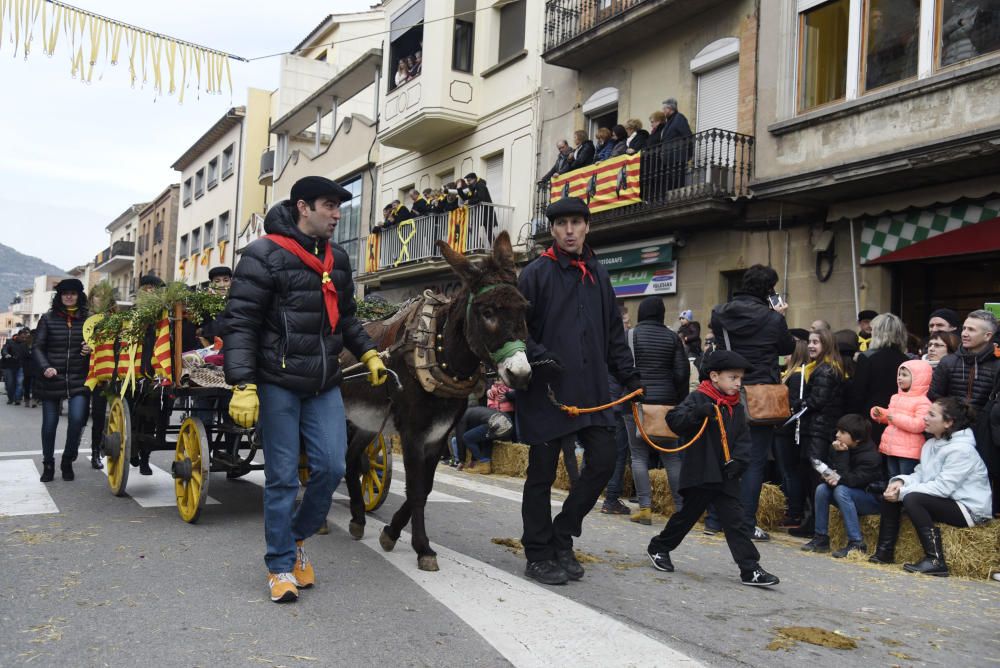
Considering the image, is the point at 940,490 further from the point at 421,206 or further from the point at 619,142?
the point at 421,206

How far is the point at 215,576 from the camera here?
4863 mm

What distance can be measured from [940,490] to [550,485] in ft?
10.5

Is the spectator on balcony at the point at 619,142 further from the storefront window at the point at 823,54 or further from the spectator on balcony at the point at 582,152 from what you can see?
the storefront window at the point at 823,54

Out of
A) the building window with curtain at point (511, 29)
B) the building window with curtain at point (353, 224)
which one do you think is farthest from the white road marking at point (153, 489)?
the building window with curtain at point (353, 224)

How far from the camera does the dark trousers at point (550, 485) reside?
509cm

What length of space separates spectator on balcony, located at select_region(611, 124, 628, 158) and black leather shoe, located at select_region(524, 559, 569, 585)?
11.6 metres

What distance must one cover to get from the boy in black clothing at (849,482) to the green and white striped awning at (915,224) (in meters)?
5.49

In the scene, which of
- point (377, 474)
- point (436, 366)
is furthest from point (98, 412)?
point (436, 366)

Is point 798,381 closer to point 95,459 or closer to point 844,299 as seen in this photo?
point 844,299

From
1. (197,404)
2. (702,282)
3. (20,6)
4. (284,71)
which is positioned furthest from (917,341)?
(284,71)

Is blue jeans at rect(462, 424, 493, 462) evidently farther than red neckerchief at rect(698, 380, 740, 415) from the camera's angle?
Yes

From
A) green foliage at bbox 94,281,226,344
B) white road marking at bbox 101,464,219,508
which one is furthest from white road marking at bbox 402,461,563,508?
green foliage at bbox 94,281,226,344

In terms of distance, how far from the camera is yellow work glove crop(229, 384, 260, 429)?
13.8 feet

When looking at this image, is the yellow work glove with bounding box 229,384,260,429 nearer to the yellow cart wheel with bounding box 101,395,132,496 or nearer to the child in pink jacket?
the yellow cart wheel with bounding box 101,395,132,496
